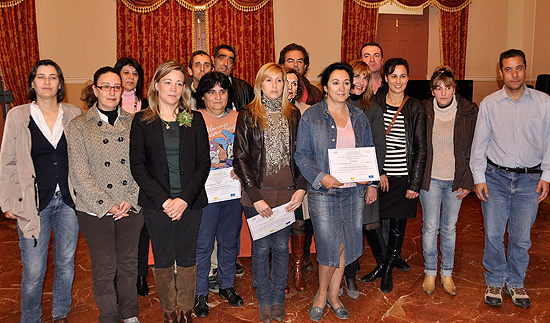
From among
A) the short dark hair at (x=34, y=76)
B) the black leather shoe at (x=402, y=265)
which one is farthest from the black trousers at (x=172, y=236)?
the black leather shoe at (x=402, y=265)

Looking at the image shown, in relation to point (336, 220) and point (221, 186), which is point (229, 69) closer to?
point (221, 186)

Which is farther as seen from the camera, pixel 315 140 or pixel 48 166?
pixel 315 140

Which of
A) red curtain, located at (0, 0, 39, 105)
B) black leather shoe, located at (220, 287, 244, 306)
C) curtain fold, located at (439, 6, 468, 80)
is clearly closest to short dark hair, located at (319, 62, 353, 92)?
black leather shoe, located at (220, 287, 244, 306)

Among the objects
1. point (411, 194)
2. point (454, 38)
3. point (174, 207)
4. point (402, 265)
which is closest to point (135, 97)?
point (174, 207)

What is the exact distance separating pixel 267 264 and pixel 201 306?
0.60m

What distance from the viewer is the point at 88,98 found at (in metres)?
2.82

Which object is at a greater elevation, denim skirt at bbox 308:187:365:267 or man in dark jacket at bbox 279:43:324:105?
man in dark jacket at bbox 279:43:324:105

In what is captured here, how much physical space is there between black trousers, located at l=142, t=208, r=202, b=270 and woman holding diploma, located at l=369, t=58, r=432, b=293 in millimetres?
1426

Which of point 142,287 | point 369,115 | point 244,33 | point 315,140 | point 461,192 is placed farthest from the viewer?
point 244,33

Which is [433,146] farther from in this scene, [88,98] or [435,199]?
[88,98]

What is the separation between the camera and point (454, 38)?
803cm

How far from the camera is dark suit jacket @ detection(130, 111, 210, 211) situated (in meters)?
2.59

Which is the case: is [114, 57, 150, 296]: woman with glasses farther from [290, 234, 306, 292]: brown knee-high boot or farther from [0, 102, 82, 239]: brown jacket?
[290, 234, 306, 292]: brown knee-high boot

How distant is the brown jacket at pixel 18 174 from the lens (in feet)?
8.30
